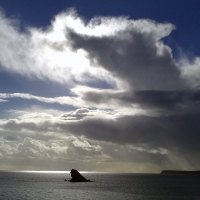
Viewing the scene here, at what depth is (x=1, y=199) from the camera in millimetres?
97062

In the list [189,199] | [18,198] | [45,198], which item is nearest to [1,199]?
[18,198]

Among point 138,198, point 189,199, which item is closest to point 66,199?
point 138,198

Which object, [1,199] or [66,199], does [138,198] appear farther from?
[1,199]

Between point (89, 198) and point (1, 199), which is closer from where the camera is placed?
point (1, 199)

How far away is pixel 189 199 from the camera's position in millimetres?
106312

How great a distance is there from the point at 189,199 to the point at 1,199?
172 feet

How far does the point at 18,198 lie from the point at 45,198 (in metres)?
7.58

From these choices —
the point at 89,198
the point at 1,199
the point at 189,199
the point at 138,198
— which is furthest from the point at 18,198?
the point at 189,199

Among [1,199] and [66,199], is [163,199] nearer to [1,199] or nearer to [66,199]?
[66,199]

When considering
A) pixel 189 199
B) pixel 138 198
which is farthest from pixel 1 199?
pixel 189 199

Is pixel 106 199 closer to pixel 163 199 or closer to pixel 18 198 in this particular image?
pixel 163 199

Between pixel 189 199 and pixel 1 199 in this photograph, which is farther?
pixel 189 199

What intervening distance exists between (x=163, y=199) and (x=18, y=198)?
40085mm

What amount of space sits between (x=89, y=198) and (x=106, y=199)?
523 centimetres
